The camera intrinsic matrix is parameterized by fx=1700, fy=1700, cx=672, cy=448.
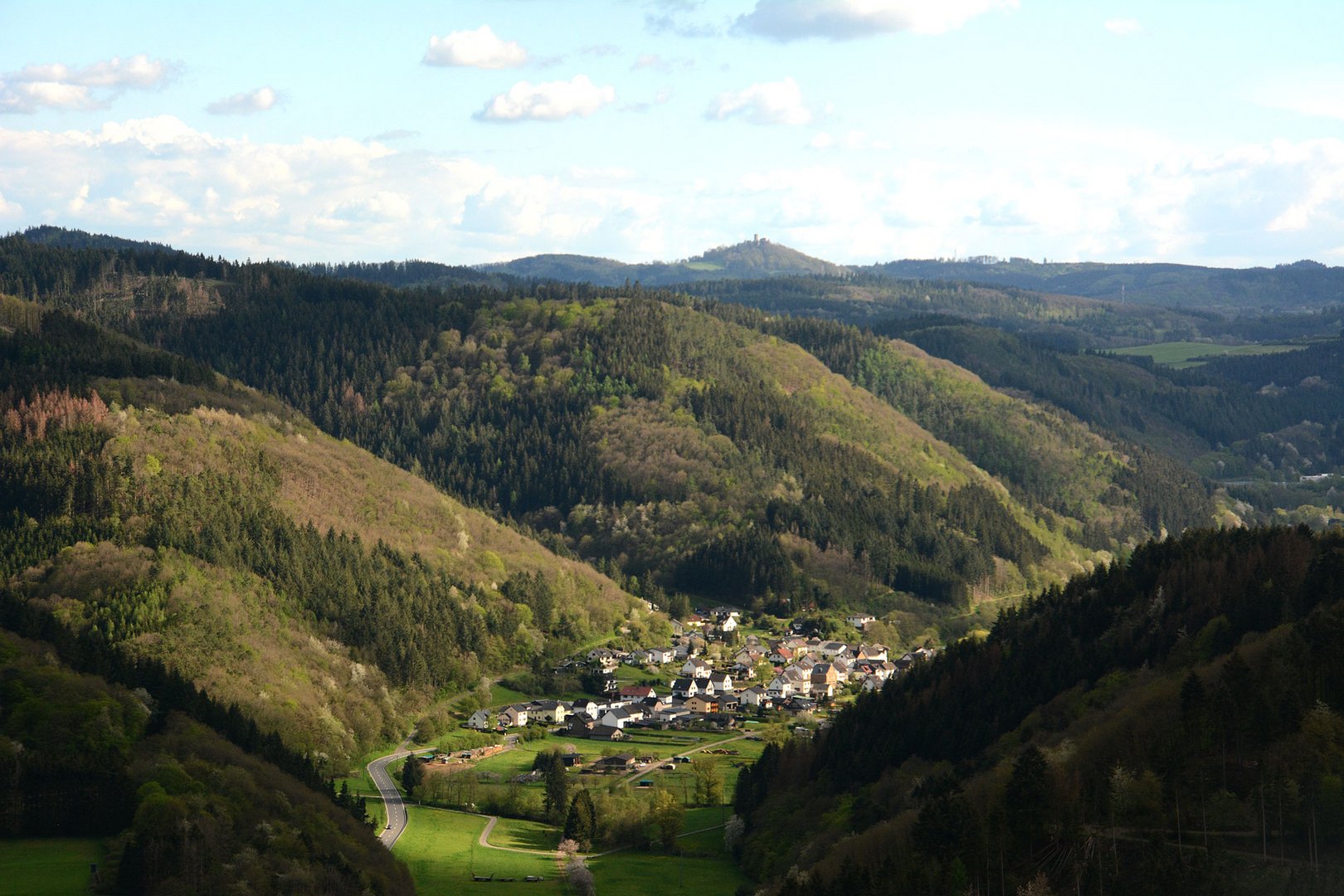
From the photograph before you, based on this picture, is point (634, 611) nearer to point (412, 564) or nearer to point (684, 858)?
point (412, 564)

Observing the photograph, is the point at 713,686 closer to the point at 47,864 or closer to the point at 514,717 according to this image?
the point at 514,717

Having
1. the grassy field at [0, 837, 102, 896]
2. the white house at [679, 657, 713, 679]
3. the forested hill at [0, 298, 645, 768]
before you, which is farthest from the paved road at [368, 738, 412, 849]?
Result: the white house at [679, 657, 713, 679]

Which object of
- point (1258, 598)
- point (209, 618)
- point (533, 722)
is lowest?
point (533, 722)

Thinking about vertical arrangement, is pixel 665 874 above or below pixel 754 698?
above

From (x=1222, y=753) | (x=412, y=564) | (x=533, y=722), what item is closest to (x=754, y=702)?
(x=533, y=722)

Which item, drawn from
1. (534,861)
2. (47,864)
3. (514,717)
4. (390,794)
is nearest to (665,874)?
(534,861)

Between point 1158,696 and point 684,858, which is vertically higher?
point 1158,696

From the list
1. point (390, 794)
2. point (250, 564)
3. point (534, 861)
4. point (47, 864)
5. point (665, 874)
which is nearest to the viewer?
point (47, 864)

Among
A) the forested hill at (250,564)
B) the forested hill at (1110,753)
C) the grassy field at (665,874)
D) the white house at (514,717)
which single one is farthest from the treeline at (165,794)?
the white house at (514,717)

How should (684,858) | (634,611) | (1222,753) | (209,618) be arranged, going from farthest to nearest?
(634,611) → (209,618) → (684,858) → (1222,753)
